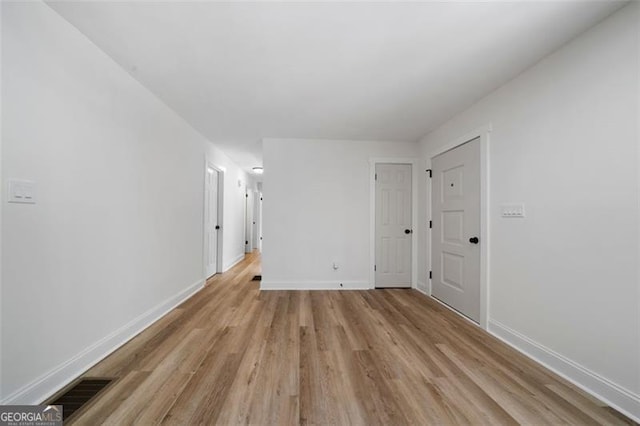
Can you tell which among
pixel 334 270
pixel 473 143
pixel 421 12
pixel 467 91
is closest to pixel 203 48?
pixel 421 12

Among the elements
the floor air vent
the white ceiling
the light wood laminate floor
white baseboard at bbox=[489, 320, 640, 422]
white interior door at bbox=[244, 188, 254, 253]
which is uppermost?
the white ceiling

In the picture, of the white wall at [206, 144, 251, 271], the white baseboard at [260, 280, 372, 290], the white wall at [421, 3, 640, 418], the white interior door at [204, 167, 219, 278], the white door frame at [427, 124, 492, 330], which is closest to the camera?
the white wall at [421, 3, 640, 418]

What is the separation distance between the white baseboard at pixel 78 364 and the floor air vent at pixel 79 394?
77 mm

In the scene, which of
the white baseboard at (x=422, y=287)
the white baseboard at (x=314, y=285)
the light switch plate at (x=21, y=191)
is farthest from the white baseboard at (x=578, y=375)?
the light switch plate at (x=21, y=191)

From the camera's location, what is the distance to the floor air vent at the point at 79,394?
4.42 feet

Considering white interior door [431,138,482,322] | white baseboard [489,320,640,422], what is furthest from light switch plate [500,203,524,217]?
white baseboard [489,320,640,422]

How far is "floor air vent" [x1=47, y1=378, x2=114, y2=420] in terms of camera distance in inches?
53.1

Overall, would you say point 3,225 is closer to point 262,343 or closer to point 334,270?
point 262,343

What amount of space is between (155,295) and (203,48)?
7.95 ft

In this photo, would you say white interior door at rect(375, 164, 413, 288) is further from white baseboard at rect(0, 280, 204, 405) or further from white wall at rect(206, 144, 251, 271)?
white baseboard at rect(0, 280, 204, 405)

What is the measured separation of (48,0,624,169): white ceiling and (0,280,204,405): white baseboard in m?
2.25

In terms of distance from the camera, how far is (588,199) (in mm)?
1562

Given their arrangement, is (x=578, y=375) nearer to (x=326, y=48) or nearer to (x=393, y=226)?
(x=393, y=226)

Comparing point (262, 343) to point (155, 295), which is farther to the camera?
point (155, 295)
